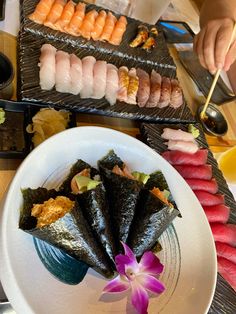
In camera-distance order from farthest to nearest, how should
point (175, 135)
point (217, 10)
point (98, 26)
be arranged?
point (217, 10)
point (98, 26)
point (175, 135)

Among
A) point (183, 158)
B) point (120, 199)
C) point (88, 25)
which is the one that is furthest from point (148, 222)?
point (88, 25)

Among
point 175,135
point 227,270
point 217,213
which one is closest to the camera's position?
point 227,270

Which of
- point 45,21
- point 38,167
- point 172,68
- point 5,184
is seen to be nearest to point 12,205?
point 38,167

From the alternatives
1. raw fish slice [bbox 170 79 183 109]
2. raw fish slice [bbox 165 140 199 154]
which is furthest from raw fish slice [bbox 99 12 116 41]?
raw fish slice [bbox 165 140 199 154]

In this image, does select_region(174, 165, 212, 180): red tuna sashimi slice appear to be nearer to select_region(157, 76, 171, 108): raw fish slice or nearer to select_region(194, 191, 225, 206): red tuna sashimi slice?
select_region(194, 191, 225, 206): red tuna sashimi slice

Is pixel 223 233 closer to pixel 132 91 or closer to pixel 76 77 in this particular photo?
pixel 132 91

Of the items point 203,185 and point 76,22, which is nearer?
point 203,185

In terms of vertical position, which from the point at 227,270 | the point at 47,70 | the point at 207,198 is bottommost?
the point at 227,270

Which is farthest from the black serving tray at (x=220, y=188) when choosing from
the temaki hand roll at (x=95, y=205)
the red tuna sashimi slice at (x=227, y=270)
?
the temaki hand roll at (x=95, y=205)
